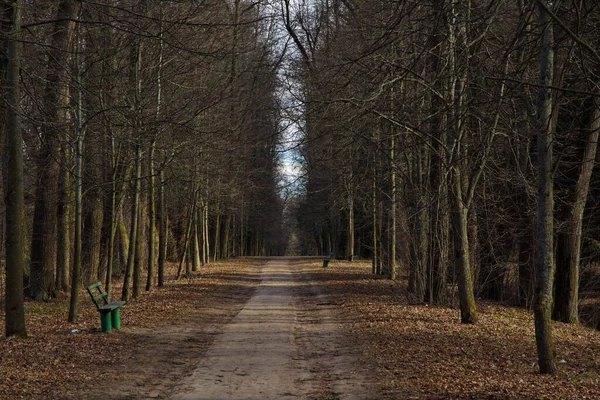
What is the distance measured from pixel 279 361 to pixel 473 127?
9.99 meters

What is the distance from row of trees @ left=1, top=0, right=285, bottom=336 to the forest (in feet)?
0.25

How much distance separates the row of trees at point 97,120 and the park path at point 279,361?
3645mm

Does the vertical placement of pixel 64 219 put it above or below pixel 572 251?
above

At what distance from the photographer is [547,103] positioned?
9703mm

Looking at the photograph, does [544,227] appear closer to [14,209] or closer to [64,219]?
[14,209]

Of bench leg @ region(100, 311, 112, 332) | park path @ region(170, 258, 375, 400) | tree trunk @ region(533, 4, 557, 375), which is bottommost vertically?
park path @ region(170, 258, 375, 400)

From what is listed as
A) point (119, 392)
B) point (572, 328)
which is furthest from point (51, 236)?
point (572, 328)

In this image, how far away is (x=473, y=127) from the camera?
729 inches

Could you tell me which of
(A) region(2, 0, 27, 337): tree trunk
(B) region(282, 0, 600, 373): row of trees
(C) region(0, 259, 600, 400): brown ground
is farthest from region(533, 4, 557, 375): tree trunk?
(A) region(2, 0, 27, 337): tree trunk

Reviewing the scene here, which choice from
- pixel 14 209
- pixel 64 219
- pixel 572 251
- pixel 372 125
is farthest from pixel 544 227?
pixel 64 219

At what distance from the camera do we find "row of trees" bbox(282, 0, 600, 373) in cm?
963

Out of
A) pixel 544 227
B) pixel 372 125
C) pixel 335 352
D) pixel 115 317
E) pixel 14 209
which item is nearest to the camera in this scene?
pixel 544 227

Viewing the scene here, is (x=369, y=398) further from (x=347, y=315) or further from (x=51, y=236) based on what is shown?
(x=51, y=236)

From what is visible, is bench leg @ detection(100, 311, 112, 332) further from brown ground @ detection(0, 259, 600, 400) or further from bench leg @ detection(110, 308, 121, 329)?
bench leg @ detection(110, 308, 121, 329)
